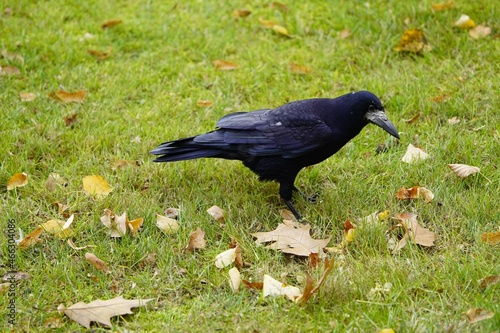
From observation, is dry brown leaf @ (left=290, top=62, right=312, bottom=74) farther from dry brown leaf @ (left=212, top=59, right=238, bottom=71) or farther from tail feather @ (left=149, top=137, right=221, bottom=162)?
tail feather @ (left=149, top=137, right=221, bottom=162)

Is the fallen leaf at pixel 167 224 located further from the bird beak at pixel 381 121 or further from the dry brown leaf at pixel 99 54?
the dry brown leaf at pixel 99 54

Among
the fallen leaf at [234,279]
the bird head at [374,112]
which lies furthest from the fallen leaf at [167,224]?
the bird head at [374,112]

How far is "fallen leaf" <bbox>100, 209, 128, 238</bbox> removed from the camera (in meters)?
3.53

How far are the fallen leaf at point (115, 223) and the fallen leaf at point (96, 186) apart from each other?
30cm

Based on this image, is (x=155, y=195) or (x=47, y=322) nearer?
(x=47, y=322)

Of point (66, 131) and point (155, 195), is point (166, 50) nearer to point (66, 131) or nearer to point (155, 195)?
point (66, 131)

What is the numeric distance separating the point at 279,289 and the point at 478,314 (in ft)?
2.98

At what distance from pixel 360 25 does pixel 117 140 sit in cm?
257

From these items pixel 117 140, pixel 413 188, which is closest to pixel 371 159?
pixel 413 188

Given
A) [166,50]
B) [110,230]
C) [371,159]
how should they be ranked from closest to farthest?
[110,230], [371,159], [166,50]

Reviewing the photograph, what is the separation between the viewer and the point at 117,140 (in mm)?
4516

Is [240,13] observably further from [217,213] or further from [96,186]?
[217,213]

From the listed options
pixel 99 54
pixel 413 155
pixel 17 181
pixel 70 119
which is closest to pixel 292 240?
pixel 413 155

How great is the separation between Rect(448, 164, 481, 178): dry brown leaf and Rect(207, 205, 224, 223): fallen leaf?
1475mm
